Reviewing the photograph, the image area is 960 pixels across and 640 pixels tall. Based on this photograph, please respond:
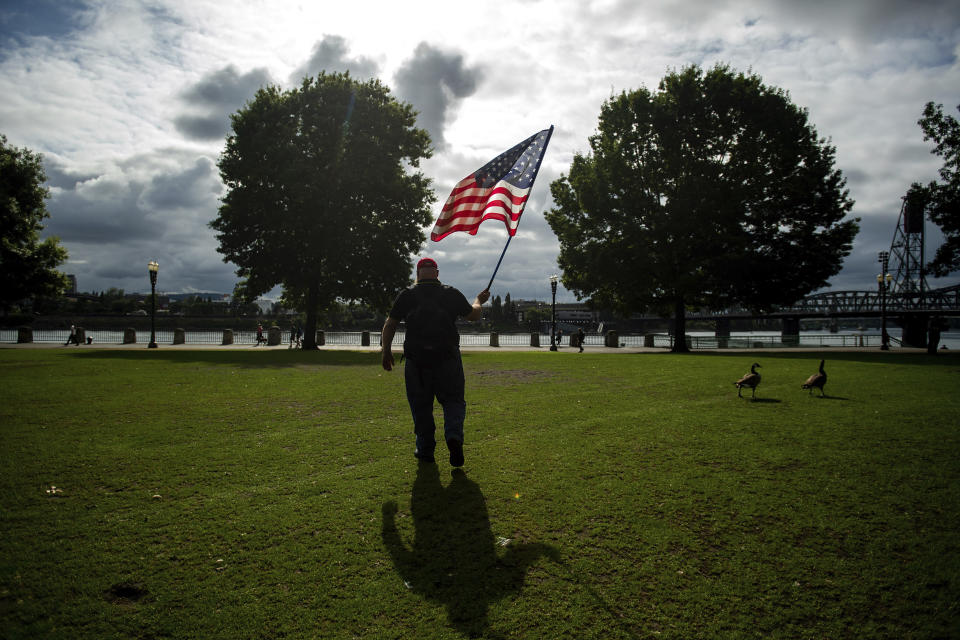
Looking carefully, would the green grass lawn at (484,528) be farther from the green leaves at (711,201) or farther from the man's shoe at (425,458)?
the green leaves at (711,201)

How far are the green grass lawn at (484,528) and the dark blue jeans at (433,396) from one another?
0.39m

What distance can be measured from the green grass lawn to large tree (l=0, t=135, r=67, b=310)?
93.6 feet

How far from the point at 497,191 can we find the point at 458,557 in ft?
16.6

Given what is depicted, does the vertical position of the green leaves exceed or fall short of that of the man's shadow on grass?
it exceeds it

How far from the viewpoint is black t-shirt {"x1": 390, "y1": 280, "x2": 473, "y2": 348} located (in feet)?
16.3

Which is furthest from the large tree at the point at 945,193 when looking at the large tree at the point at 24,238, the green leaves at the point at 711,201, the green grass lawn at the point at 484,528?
the large tree at the point at 24,238

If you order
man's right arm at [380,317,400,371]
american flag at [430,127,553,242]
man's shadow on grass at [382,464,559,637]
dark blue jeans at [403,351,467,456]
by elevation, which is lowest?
man's shadow on grass at [382,464,559,637]

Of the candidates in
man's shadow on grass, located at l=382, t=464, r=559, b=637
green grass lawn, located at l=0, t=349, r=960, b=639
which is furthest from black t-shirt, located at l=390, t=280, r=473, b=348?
man's shadow on grass, located at l=382, t=464, r=559, b=637

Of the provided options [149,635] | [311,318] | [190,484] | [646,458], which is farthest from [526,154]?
[311,318]

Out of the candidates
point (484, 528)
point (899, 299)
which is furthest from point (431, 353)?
point (899, 299)

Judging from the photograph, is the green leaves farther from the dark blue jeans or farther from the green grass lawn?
the dark blue jeans

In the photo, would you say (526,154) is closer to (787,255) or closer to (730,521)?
(730,521)

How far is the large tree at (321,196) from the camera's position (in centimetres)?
2689

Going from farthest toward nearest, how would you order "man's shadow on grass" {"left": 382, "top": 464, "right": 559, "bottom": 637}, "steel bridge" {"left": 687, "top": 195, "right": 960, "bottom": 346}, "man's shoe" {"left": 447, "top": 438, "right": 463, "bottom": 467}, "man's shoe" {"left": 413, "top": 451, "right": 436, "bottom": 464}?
"steel bridge" {"left": 687, "top": 195, "right": 960, "bottom": 346} < "man's shoe" {"left": 413, "top": 451, "right": 436, "bottom": 464} < "man's shoe" {"left": 447, "top": 438, "right": 463, "bottom": 467} < "man's shadow on grass" {"left": 382, "top": 464, "right": 559, "bottom": 637}
